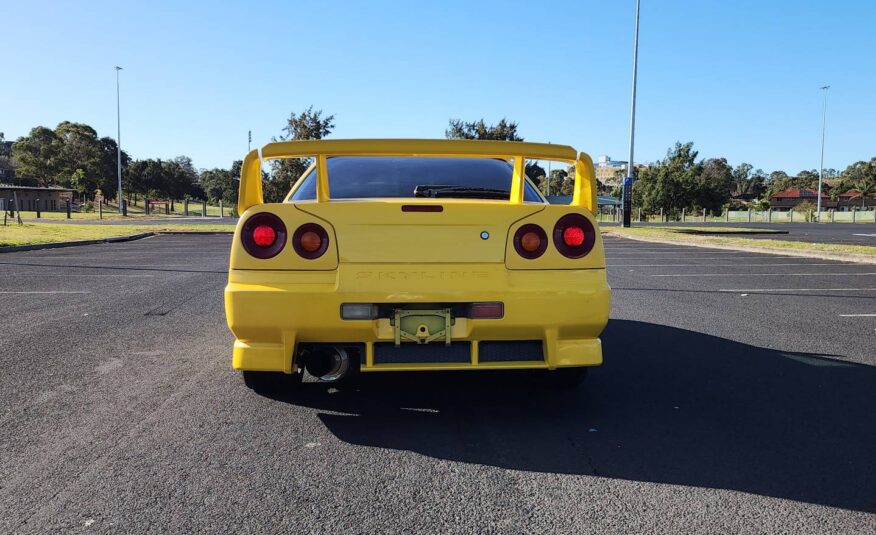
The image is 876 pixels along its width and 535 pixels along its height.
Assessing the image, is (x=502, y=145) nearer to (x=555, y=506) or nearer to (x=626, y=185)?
(x=555, y=506)

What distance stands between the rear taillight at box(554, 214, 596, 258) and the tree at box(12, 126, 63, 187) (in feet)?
277

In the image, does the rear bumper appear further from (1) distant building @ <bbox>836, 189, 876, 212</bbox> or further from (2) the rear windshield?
(1) distant building @ <bbox>836, 189, 876, 212</bbox>

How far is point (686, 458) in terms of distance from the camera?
2867 mm

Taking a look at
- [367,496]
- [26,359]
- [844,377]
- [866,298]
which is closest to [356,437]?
[367,496]

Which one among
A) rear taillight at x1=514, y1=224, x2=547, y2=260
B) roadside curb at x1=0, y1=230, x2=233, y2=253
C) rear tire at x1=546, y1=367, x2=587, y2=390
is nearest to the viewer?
rear taillight at x1=514, y1=224, x2=547, y2=260

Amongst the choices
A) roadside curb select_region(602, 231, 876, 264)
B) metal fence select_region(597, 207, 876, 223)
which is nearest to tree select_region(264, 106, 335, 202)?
roadside curb select_region(602, 231, 876, 264)

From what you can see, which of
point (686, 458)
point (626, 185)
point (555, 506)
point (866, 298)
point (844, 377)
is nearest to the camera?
point (555, 506)

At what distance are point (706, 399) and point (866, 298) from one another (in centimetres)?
571

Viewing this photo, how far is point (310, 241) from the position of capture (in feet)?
10.2

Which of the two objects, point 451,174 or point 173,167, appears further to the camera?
point 173,167

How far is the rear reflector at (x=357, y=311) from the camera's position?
3064 mm

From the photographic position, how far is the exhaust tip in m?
3.30

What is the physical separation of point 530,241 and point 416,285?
2.04ft

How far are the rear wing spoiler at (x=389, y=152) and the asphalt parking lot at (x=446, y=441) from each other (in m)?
1.17
